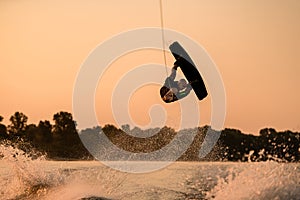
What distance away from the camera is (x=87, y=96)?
8.55 m

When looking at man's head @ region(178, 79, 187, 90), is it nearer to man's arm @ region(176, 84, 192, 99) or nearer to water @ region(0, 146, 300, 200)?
man's arm @ region(176, 84, 192, 99)

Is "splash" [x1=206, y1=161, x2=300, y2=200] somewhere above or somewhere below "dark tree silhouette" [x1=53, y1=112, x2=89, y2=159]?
below

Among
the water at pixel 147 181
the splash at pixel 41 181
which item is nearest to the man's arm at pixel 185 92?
the water at pixel 147 181

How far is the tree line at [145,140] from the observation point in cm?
776

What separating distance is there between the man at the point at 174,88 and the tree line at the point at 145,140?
1.80m

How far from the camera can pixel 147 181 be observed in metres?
9.08

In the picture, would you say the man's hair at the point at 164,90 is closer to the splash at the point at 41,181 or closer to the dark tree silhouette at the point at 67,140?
the splash at the point at 41,181

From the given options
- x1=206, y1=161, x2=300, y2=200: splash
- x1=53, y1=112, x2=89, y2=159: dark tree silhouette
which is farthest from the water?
x1=53, y1=112, x2=89, y2=159: dark tree silhouette

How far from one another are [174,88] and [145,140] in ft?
13.8

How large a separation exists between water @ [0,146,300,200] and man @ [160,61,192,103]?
4.29ft

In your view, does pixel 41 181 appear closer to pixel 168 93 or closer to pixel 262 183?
pixel 168 93

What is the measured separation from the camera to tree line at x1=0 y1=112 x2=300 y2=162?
7.76 metres

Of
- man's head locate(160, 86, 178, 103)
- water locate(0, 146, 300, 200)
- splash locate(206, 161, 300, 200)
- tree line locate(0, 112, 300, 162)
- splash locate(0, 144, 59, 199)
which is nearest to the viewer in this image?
man's head locate(160, 86, 178, 103)

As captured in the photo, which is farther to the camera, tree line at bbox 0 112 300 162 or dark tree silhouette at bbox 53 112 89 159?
dark tree silhouette at bbox 53 112 89 159
